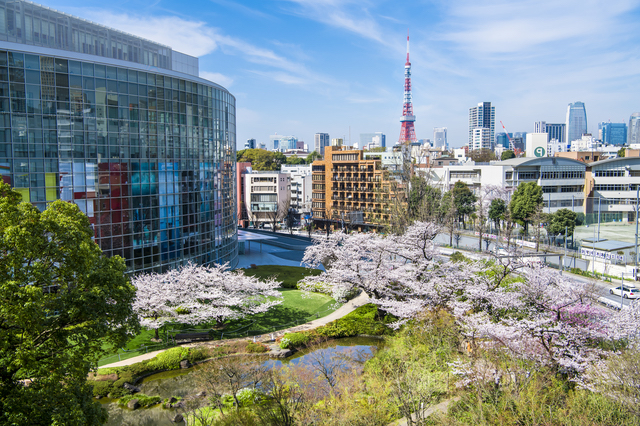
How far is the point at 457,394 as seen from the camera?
18.7m

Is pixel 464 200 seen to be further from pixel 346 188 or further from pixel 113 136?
pixel 113 136

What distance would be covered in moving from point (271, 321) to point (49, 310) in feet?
62.4

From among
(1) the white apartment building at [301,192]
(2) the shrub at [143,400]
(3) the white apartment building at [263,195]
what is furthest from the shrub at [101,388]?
(1) the white apartment building at [301,192]

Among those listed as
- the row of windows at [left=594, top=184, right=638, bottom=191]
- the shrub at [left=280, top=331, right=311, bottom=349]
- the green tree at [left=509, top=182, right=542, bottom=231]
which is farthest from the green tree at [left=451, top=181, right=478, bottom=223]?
the shrub at [left=280, top=331, right=311, bottom=349]

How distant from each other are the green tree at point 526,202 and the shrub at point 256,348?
1875 inches

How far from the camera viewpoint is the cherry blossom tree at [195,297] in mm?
27656

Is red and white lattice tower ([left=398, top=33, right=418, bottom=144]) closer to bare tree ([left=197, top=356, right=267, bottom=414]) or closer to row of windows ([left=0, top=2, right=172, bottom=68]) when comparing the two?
row of windows ([left=0, top=2, right=172, bottom=68])

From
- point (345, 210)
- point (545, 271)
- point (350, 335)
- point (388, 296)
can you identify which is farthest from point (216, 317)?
point (345, 210)

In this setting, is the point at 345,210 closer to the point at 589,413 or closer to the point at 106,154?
the point at 106,154

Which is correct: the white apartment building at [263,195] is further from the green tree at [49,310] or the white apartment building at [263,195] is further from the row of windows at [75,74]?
the green tree at [49,310]

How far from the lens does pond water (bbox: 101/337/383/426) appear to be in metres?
19.6

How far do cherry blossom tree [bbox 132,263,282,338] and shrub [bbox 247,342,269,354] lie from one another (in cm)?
332

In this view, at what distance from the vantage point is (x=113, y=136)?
31.0 metres

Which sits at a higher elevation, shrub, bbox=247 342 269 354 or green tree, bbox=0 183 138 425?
green tree, bbox=0 183 138 425
